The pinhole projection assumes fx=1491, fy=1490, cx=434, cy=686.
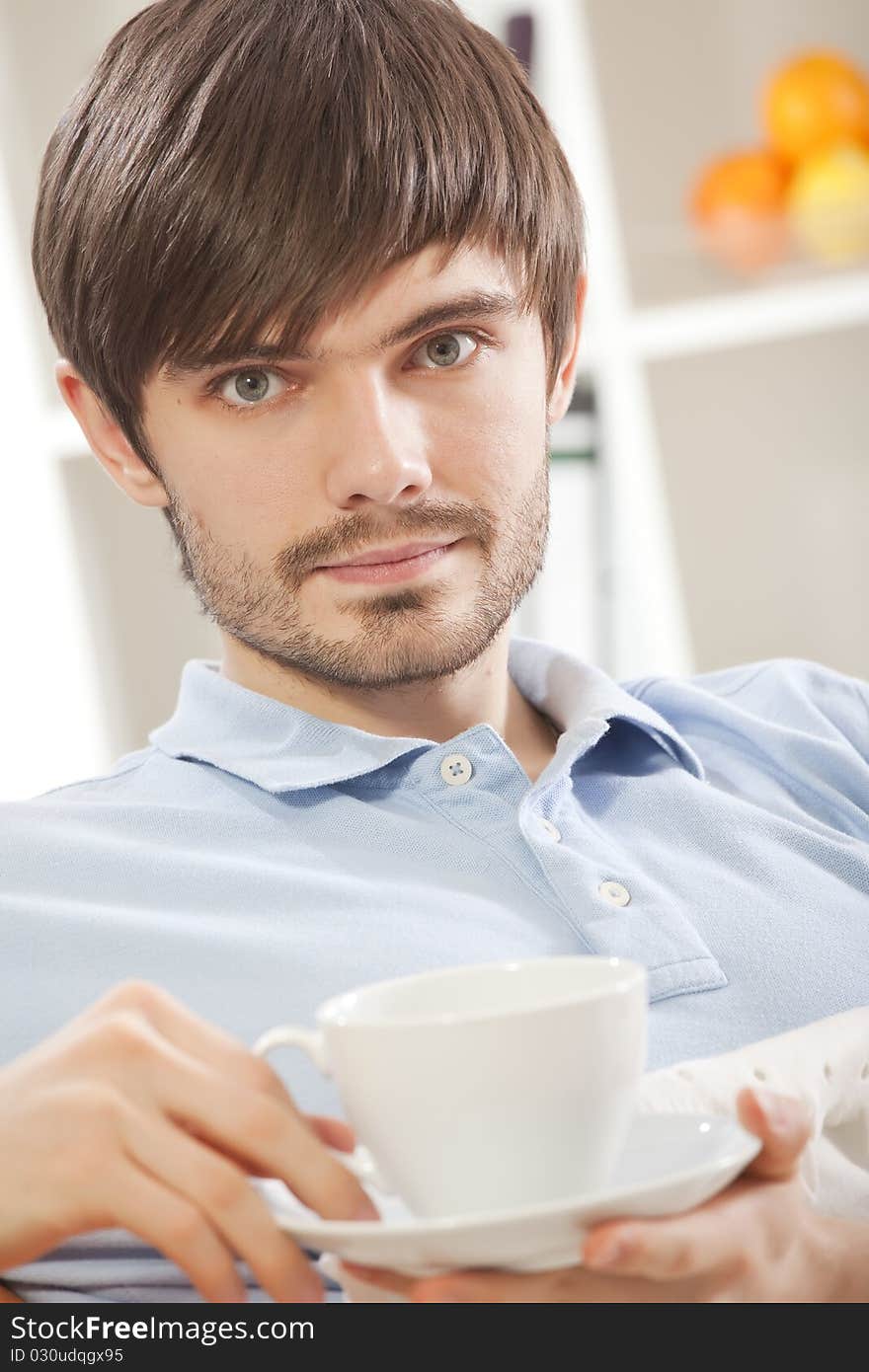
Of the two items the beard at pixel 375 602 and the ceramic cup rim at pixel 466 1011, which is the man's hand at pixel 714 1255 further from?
the beard at pixel 375 602

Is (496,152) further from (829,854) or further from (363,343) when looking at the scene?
(829,854)

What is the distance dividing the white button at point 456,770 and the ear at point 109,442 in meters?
0.29

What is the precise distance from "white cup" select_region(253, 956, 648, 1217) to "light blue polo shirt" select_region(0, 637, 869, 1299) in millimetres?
264

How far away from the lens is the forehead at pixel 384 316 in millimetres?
909

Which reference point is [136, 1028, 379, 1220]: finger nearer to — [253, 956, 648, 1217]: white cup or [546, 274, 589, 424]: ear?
[253, 956, 648, 1217]: white cup

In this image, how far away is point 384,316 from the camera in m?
0.92

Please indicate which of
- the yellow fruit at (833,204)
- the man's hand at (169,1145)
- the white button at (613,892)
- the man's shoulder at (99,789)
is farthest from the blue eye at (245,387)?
the yellow fruit at (833,204)

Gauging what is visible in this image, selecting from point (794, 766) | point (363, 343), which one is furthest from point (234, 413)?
point (794, 766)

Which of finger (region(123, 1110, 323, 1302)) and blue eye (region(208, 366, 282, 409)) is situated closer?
finger (region(123, 1110, 323, 1302))

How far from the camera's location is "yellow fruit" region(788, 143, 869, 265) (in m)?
1.71

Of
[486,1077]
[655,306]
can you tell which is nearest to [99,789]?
[486,1077]

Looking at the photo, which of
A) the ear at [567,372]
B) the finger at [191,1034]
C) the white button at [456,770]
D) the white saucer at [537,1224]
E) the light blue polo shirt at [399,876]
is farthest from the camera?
the ear at [567,372]

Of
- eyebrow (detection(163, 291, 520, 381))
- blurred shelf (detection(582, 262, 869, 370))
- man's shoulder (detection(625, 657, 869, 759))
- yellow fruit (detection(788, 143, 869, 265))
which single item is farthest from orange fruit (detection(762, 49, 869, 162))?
eyebrow (detection(163, 291, 520, 381))

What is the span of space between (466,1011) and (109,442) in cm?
66
